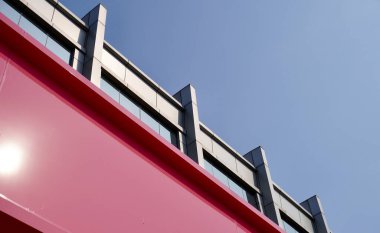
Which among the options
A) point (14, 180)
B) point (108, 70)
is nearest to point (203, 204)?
point (14, 180)

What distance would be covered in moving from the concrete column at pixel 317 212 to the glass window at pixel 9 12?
16.9 metres

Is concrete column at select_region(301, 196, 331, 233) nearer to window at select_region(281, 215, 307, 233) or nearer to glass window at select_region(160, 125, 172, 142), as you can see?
window at select_region(281, 215, 307, 233)

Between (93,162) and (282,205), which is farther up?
(282,205)

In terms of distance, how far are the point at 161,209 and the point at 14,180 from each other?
1.96 meters

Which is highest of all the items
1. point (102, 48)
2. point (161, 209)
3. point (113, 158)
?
point (102, 48)

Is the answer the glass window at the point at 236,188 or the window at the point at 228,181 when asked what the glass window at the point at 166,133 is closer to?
the window at the point at 228,181

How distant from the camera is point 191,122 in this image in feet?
58.8

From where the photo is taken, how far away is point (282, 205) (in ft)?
71.0

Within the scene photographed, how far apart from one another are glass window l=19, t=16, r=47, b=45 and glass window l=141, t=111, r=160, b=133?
13.8ft

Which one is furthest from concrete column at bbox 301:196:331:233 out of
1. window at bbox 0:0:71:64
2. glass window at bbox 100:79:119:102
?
window at bbox 0:0:71:64

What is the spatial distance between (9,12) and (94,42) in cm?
283

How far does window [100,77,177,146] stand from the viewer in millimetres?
15373

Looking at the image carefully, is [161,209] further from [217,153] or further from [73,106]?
[217,153]

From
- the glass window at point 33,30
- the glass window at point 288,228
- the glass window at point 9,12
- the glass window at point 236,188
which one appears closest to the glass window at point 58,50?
the glass window at point 33,30
